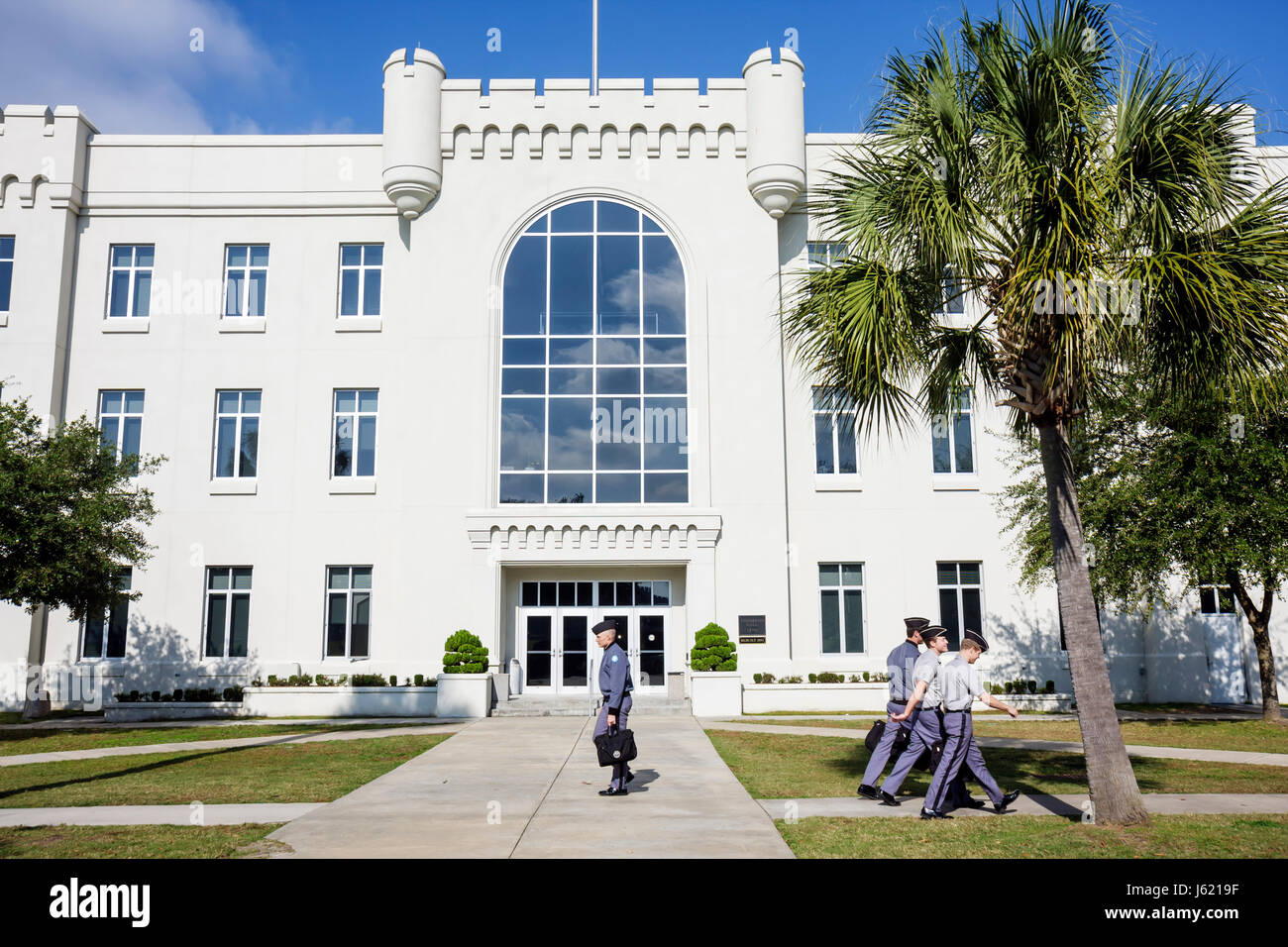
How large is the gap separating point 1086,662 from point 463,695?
15.3 metres

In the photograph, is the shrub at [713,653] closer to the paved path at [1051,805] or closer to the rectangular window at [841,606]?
the rectangular window at [841,606]

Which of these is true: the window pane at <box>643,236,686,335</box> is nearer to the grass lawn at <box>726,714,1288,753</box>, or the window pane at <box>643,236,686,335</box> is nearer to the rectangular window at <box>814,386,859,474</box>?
the rectangular window at <box>814,386,859,474</box>

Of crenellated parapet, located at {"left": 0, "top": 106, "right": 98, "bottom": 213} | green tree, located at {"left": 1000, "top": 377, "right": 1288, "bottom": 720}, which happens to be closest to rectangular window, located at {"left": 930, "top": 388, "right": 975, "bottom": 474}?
green tree, located at {"left": 1000, "top": 377, "right": 1288, "bottom": 720}

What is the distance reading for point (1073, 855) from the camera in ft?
24.6

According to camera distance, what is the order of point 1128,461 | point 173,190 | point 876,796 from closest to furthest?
point 876,796, point 1128,461, point 173,190

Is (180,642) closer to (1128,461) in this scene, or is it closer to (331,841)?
(331,841)

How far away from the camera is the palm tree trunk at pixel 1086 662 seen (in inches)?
342

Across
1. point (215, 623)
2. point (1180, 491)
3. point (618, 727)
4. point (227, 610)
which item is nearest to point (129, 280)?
point (227, 610)

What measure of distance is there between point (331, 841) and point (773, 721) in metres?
13.4

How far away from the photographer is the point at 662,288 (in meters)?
25.0

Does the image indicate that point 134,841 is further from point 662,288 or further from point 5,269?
point 5,269

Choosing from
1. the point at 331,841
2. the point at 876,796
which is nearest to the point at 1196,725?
the point at 876,796

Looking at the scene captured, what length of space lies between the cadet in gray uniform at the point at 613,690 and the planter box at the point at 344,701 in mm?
12429
